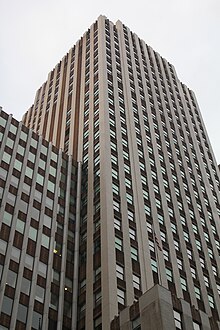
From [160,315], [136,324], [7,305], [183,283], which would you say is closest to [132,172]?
[183,283]

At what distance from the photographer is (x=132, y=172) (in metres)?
77.8

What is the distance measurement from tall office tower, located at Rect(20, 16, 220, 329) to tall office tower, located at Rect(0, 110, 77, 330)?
2425 mm

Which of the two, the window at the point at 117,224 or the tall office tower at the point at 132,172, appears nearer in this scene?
the tall office tower at the point at 132,172

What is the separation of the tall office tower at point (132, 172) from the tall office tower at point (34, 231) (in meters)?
2.42

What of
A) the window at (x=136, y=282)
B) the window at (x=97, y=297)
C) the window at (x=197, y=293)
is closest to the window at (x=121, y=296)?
the window at (x=97, y=297)

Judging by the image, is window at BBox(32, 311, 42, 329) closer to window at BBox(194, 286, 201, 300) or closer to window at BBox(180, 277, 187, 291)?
window at BBox(180, 277, 187, 291)

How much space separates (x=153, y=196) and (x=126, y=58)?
42.6 meters

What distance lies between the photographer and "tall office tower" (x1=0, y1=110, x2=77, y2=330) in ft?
180

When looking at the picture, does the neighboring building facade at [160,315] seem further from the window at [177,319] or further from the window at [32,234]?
the window at [32,234]

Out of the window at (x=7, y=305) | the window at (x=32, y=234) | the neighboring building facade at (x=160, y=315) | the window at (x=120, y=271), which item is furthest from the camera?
Result: the window at (x=32, y=234)

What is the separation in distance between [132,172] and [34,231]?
2057 cm

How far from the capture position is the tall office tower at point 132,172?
61150 millimetres

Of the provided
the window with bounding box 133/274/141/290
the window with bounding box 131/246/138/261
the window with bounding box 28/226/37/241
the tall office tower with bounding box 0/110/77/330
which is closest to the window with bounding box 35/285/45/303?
the tall office tower with bounding box 0/110/77/330

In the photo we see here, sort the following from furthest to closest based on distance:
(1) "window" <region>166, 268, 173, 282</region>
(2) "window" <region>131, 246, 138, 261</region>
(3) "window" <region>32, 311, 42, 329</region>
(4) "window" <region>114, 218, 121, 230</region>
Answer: (1) "window" <region>166, 268, 173, 282</region> < (4) "window" <region>114, 218, 121, 230</region> < (2) "window" <region>131, 246, 138, 261</region> < (3) "window" <region>32, 311, 42, 329</region>
